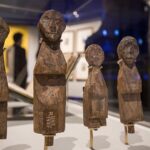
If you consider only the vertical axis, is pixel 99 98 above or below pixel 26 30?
below

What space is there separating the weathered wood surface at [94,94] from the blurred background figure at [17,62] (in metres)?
2.73

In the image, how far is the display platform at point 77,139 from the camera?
6.10ft

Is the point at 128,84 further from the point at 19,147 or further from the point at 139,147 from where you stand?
the point at 19,147

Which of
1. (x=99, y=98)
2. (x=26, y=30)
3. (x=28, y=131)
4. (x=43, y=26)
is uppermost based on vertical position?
(x=26, y=30)

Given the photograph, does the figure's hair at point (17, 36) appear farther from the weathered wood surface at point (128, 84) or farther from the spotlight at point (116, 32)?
the weathered wood surface at point (128, 84)

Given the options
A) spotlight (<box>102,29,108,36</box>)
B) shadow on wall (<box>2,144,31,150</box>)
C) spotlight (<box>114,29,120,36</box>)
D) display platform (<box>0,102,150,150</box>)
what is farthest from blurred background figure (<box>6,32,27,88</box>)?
shadow on wall (<box>2,144,31,150</box>)

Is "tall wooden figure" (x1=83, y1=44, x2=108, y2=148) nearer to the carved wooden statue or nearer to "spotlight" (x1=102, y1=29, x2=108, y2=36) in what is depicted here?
the carved wooden statue

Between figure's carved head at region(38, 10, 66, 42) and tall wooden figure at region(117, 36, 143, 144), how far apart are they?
1.55ft

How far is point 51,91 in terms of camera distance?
1504mm

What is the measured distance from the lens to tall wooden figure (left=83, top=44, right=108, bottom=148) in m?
1.74

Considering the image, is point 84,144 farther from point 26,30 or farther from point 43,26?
point 26,30

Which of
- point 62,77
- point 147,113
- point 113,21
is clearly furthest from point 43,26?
point 113,21

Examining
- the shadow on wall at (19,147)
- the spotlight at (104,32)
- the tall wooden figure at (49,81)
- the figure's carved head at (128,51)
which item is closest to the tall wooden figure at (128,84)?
the figure's carved head at (128,51)

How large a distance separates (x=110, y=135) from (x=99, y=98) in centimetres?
53
